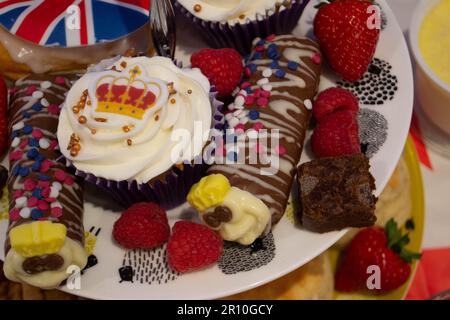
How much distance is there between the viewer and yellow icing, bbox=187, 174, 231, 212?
1.22m

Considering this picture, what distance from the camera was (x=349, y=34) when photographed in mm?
1478

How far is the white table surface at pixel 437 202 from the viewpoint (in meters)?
1.79

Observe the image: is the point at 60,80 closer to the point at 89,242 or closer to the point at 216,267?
the point at 89,242

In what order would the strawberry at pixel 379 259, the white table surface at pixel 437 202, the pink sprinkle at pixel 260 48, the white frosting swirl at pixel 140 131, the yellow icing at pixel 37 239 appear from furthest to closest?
the white table surface at pixel 437 202 → the strawberry at pixel 379 259 → the pink sprinkle at pixel 260 48 → the white frosting swirl at pixel 140 131 → the yellow icing at pixel 37 239

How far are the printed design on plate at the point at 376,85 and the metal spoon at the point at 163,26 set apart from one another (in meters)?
0.49

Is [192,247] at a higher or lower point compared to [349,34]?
lower

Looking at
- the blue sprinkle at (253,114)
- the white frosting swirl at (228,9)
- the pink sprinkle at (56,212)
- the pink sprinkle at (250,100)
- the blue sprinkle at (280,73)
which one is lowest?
the pink sprinkle at (56,212)

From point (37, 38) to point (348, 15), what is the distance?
0.88 meters

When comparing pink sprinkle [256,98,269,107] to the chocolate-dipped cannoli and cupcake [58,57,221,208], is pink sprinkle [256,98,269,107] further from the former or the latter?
cupcake [58,57,221,208]

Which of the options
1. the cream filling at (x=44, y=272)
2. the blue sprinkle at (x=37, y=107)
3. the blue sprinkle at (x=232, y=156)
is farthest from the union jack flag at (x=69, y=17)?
the cream filling at (x=44, y=272)

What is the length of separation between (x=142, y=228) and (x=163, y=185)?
0.40 feet

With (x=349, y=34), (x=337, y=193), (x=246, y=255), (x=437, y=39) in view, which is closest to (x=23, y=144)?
(x=246, y=255)

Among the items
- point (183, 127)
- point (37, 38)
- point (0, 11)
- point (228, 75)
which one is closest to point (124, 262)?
point (183, 127)

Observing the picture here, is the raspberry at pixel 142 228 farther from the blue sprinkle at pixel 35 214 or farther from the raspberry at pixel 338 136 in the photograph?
the raspberry at pixel 338 136
